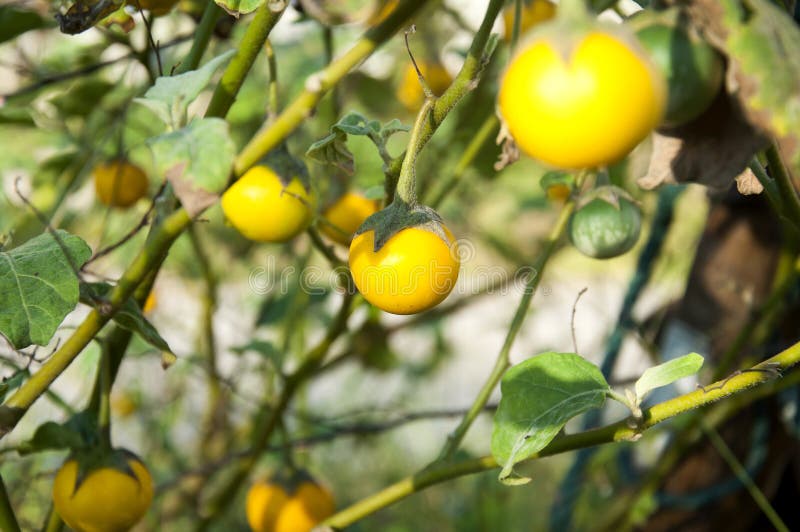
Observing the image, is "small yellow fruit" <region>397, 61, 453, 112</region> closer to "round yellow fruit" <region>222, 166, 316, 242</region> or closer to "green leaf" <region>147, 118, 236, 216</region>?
"round yellow fruit" <region>222, 166, 316, 242</region>

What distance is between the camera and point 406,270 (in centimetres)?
49

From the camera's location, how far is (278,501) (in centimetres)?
84

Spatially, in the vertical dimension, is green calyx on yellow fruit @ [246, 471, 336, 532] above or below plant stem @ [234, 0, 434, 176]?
below

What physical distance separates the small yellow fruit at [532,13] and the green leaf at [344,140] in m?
0.27

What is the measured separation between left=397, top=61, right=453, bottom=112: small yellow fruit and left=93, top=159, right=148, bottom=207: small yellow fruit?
369 millimetres

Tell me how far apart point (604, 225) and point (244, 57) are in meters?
0.33

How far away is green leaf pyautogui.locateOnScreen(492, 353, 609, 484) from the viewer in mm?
502

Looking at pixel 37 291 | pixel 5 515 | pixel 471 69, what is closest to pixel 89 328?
pixel 37 291

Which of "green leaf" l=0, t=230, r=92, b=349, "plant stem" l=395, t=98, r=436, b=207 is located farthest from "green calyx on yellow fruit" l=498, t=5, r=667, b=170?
"green leaf" l=0, t=230, r=92, b=349

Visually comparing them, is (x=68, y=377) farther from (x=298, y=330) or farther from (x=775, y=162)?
(x=775, y=162)

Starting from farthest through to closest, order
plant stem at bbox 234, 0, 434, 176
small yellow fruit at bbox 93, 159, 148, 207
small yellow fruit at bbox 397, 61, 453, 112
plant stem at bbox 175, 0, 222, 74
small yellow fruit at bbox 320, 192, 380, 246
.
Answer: small yellow fruit at bbox 397, 61, 453, 112, small yellow fruit at bbox 93, 159, 148, 207, small yellow fruit at bbox 320, 192, 380, 246, plant stem at bbox 175, 0, 222, 74, plant stem at bbox 234, 0, 434, 176

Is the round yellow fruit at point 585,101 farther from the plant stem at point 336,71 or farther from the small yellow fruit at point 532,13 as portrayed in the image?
the small yellow fruit at point 532,13

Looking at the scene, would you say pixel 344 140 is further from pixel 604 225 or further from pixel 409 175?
pixel 604 225

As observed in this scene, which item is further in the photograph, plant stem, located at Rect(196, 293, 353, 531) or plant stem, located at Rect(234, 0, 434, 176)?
plant stem, located at Rect(196, 293, 353, 531)
